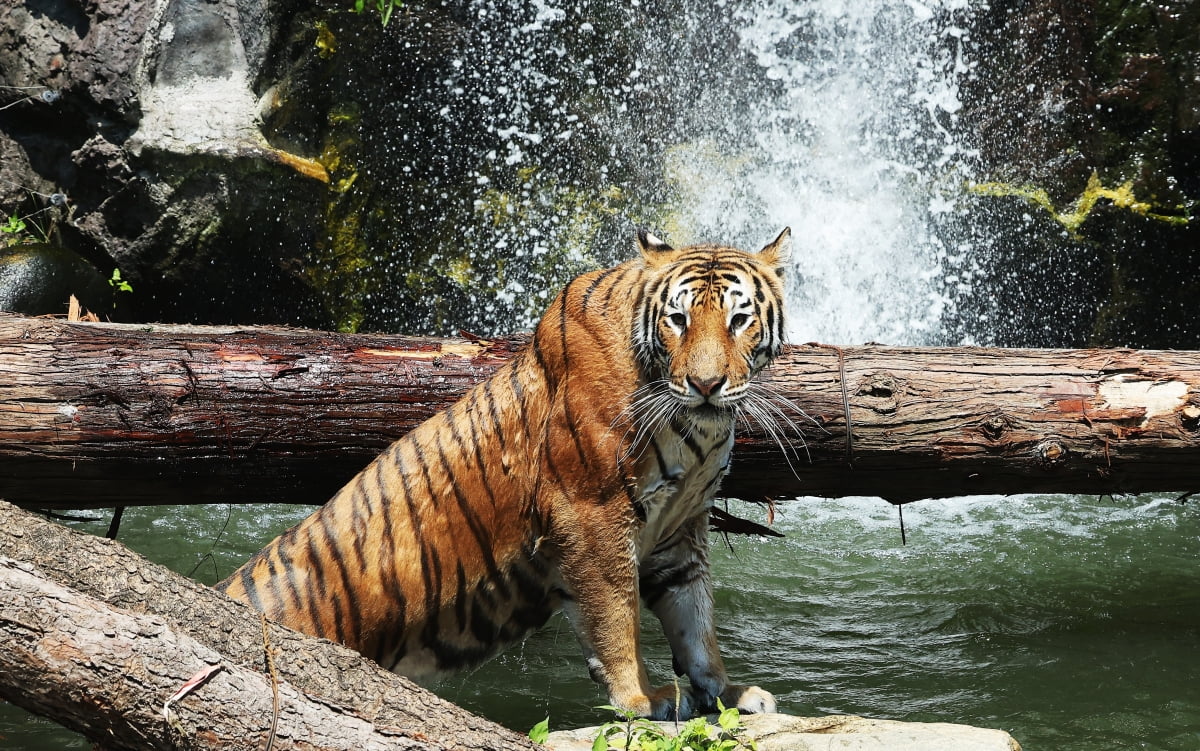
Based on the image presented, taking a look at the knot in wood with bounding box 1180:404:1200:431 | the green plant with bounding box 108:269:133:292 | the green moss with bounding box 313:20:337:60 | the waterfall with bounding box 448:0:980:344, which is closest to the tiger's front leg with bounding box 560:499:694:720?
the knot in wood with bounding box 1180:404:1200:431

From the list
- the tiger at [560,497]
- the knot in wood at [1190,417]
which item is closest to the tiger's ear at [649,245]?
the tiger at [560,497]

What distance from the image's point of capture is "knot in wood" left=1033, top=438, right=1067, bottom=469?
4.81 m

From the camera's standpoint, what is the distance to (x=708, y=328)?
11.6 feet

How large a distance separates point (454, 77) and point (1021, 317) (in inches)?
229

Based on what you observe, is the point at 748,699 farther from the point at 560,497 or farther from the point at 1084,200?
the point at 1084,200

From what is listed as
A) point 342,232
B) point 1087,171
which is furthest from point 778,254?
point 1087,171

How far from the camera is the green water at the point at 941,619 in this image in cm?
466

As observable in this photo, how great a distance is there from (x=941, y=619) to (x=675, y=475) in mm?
2735

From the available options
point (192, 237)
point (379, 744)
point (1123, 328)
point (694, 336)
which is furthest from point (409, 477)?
point (1123, 328)

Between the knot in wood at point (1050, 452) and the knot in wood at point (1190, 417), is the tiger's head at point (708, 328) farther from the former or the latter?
the knot in wood at point (1190, 417)

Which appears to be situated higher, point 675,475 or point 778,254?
point 778,254

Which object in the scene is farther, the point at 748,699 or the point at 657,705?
the point at 748,699

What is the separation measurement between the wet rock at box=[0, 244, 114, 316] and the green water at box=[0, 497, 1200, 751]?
2.62 m

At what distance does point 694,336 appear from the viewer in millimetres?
3529
